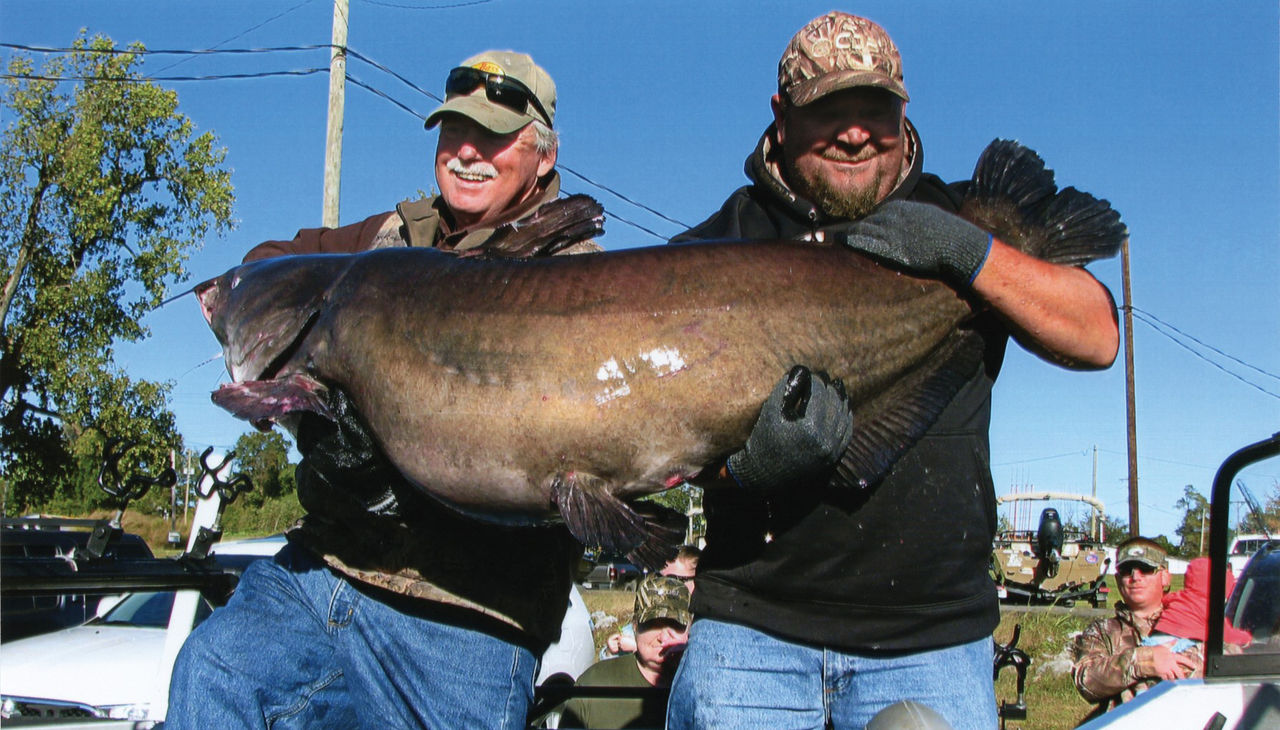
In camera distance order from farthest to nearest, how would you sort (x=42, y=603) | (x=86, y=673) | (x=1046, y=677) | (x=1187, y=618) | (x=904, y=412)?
(x=1046, y=677)
(x=42, y=603)
(x=86, y=673)
(x=1187, y=618)
(x=904, y=412)

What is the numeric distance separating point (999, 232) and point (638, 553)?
3.61 ft

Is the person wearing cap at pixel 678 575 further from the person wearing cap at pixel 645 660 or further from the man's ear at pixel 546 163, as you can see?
the man's ear at pixel 546 163

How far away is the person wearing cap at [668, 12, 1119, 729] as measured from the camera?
217cm

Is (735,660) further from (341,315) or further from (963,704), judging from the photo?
(341,315)

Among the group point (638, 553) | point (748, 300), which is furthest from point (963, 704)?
point (748, 300)

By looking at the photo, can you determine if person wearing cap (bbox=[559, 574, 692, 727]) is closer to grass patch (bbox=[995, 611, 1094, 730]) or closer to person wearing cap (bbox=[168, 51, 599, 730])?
person wearing cap (bbox=[168, 51, 599, 730])

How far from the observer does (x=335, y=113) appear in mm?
10930

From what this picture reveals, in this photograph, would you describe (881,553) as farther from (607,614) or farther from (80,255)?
(80,255)

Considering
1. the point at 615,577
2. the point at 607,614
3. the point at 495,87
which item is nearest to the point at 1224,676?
the point at 495,87

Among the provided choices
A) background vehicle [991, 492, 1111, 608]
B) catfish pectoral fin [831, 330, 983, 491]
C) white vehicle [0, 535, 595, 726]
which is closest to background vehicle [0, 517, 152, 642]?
white vehicle [0, 535, 595, 726]

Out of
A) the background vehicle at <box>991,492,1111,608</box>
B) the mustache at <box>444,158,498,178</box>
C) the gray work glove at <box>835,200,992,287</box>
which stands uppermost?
the mustache at <box>444,158,498,178</box>

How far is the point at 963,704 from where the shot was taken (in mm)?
2209

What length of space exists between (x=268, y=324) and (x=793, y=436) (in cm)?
124

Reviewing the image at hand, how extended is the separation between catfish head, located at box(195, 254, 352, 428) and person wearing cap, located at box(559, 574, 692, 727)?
2.15 metres
